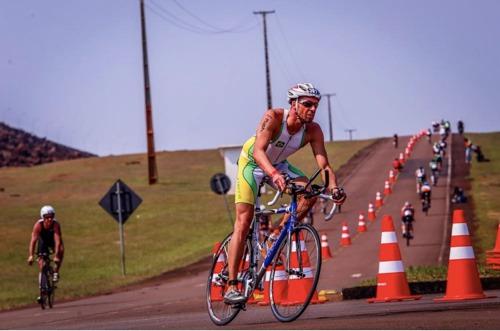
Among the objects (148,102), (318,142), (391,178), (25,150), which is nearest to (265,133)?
(318,142)

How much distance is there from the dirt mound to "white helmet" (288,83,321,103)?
10256cm

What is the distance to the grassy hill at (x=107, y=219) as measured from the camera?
3894 centimetres

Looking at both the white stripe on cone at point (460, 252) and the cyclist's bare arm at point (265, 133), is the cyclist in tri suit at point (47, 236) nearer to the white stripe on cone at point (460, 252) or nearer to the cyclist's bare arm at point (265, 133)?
the white stripe on cone at point (460, 252)

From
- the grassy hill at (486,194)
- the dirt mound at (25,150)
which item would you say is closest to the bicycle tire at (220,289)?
the grassy hill at (486,194)

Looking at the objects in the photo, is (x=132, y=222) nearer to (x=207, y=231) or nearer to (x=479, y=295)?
(x=207, y=231)

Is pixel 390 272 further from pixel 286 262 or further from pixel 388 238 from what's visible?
pixel 286 262

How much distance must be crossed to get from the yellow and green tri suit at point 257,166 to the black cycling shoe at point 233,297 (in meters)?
0.88

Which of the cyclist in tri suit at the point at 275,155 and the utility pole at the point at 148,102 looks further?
the utility pole at the point at 148,102

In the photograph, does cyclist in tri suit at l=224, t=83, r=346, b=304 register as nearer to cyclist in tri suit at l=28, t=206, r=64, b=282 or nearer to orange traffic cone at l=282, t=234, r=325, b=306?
orange traffic cone at l=282, t=234, r=325, b=306

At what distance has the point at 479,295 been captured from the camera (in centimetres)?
1515

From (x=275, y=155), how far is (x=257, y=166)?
270 millimetres

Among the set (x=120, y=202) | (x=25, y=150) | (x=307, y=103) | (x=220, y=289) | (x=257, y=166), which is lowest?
(x=220, y=289)

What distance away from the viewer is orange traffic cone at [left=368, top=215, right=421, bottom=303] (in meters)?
16.2

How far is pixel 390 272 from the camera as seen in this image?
638 inches
